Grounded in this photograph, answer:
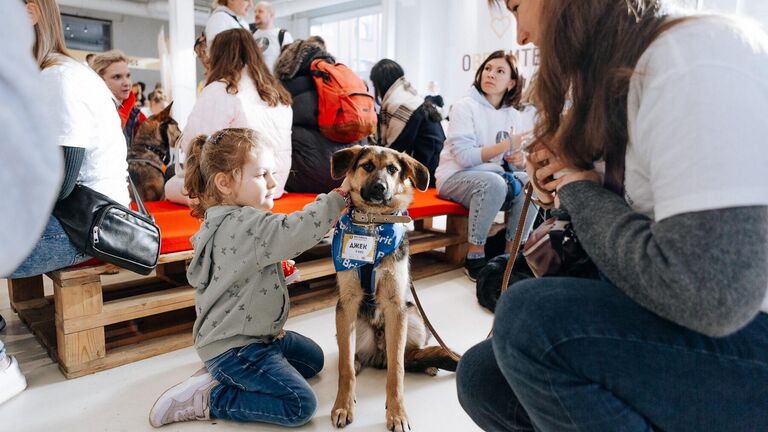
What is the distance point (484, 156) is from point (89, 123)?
2546mm

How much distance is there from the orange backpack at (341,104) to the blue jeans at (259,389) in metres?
1.90

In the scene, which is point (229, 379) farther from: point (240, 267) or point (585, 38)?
point (585, 38)

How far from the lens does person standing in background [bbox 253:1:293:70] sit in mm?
4882

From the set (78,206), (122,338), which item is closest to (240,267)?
(78,206)

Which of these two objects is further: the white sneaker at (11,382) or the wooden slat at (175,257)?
the wooden slat at (175,257)

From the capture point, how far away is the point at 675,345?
903mm

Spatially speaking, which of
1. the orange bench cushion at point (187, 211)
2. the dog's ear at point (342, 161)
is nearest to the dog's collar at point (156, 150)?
the orange bench cushion at point (187, 211)

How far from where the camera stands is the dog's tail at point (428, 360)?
2170 mm

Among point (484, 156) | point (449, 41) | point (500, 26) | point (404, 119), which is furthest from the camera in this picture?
point (449, 41)

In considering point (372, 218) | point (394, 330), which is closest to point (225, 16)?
point (372, 218)

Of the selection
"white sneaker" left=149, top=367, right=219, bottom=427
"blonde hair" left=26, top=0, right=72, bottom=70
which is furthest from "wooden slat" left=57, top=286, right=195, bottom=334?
"blonde hair" left=26, top=0, right=72, bottom=70

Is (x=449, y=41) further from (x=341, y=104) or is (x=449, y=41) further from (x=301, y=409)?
(x=301, y=409)

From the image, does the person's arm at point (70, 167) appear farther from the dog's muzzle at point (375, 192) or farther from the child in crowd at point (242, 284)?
the dog's muzzle at point (375, 192)

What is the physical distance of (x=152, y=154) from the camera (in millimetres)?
4234
